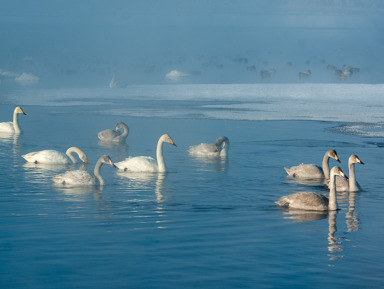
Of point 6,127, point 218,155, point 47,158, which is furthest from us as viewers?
point 6,127

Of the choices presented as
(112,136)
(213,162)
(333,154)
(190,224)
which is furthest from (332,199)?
(112,136)

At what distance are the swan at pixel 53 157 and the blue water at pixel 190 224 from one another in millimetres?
327

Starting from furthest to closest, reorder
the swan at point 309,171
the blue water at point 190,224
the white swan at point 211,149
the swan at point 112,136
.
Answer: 1. the swan at point 112,136
2. the white swan at point 211,149
3. the swan at point 309,171
4. the blue water at point 190,224

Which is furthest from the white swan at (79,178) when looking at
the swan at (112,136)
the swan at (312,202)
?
the swan at (112,136)

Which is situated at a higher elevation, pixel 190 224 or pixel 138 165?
pixel 138 165

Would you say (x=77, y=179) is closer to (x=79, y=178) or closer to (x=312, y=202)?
(x=79, y=178)

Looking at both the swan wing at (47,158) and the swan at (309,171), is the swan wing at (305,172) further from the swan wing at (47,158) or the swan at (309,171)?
the swan wing at (47,158)

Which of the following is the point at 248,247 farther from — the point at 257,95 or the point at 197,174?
the point at 257,95

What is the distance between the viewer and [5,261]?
1074 cm

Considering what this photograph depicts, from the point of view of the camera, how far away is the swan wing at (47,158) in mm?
18672

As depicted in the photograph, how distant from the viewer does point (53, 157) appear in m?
18.7

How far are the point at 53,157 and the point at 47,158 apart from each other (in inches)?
5.6

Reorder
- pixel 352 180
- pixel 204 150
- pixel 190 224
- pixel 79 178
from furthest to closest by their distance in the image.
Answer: pixel 204 150, pixel 79 178, pixel 352 180, pixel 190 224

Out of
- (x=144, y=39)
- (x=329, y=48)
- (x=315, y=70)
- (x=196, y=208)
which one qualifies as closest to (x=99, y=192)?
(x=196, y=208)
